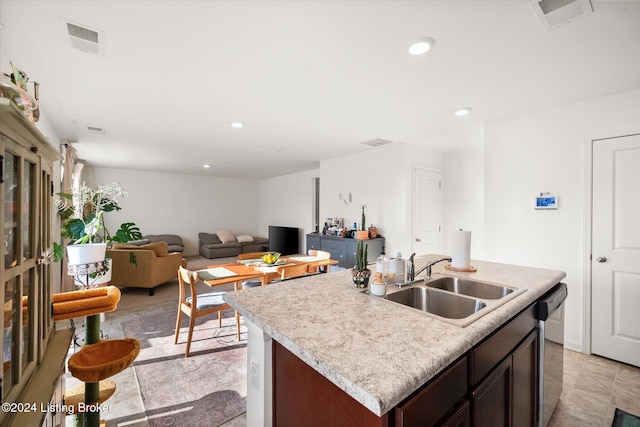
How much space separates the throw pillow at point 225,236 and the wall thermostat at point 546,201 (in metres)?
7.18

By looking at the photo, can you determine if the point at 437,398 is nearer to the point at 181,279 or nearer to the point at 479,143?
the point at 181,279

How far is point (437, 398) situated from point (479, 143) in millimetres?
4186

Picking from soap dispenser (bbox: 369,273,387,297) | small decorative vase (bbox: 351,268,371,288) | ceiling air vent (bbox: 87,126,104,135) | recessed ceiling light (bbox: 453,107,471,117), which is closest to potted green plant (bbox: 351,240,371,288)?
small decorative vase (bbox: 351,268,371,288)

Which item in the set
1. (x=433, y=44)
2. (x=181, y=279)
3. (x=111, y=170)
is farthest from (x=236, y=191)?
(x=433, y=44)

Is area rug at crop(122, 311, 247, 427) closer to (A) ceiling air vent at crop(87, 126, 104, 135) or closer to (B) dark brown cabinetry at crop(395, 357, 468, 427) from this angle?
(B) dark brown cabinetry at crop(395, 357, 468, 427)

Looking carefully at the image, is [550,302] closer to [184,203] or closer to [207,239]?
[207,239]

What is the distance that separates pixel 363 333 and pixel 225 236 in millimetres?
7682

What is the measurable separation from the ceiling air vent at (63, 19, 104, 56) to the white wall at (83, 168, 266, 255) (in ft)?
20.5

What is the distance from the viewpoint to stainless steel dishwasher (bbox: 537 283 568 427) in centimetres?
159

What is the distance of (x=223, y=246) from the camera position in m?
7.65

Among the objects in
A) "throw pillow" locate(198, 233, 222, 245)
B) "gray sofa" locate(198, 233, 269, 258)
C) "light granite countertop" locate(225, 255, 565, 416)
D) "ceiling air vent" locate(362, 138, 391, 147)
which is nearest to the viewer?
"light granite countertop" locate(225, 255, 565, 416)

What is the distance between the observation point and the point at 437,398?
2.87 feet

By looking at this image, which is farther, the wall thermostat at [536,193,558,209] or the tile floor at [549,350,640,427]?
the wall thermostat at [536,193,558,209]

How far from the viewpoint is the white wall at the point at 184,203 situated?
23.2 feet
